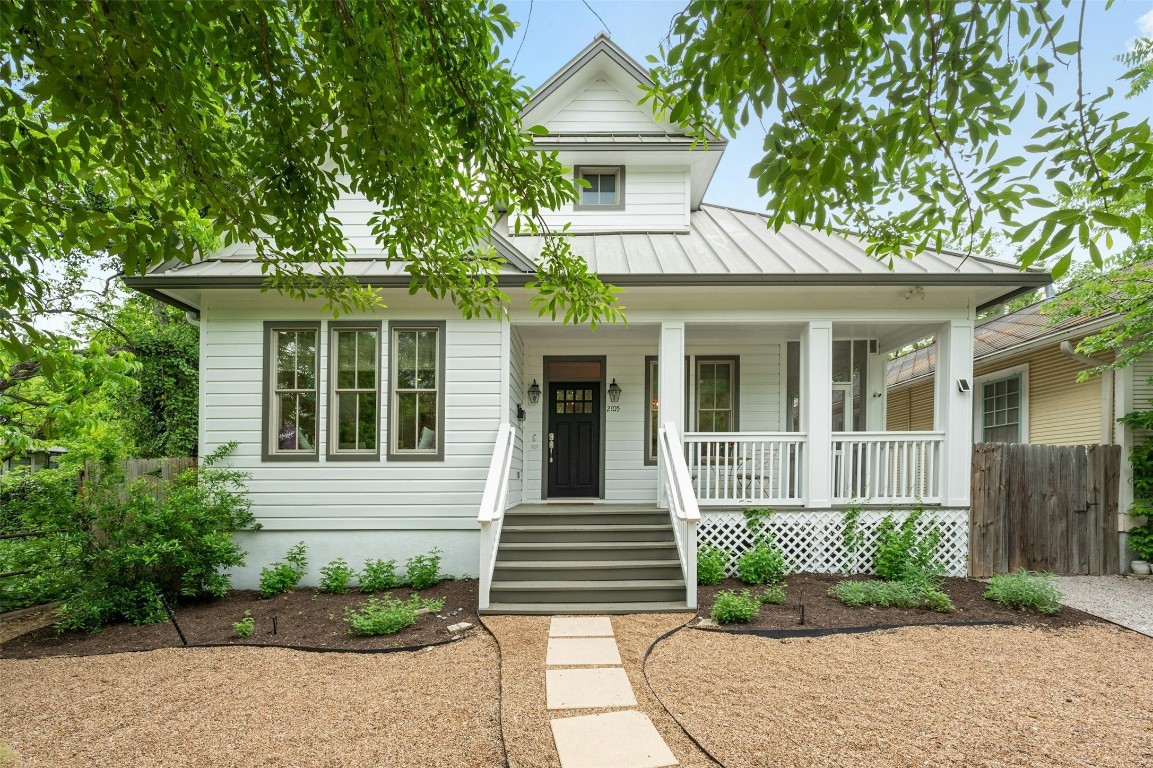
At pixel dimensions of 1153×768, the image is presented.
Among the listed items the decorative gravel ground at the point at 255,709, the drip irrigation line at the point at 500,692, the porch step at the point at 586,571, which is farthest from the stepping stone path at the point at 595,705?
the porch step at the point at 586,571

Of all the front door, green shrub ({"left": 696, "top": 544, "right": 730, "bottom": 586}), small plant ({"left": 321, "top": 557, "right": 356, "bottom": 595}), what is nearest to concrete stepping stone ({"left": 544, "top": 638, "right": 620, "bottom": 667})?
green shrub ({"left": 696, "top": 544, "right": 730, "bottom": 586})

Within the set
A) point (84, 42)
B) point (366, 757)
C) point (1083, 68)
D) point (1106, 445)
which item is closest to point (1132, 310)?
point (1106, 445)

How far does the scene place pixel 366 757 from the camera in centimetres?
313

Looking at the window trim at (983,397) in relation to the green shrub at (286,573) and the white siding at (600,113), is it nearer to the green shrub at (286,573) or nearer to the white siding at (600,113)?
the white siding at (600,113)

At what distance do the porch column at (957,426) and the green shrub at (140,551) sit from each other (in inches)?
320

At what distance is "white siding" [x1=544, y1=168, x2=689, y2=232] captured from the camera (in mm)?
9070

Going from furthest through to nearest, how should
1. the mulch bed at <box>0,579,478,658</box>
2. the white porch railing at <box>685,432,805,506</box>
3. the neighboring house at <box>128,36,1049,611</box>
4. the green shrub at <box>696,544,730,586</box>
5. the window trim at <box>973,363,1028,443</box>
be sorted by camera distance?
the window trim at <box>973,363,1028,443</box> → the white porch railing at <box>685,432,805,506</box> → the neighboring house at <box>128,36,1049,611</box> → the green shrub at <box>696,544,730,586</box> → the mulch bed at <box>0,579,478,658</box>

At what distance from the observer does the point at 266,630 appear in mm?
5441

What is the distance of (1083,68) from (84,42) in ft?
13.6

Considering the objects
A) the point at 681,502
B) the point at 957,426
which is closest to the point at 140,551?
the point at 681,502

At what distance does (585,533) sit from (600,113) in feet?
20.7

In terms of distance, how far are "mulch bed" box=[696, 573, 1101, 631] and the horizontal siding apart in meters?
3.09

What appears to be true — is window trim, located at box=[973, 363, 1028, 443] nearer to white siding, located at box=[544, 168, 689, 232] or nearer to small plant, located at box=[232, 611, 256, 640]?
white siding, located at box=[544, 168, 689, 232]

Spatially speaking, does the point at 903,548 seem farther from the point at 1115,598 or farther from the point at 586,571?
the point at 586,571
